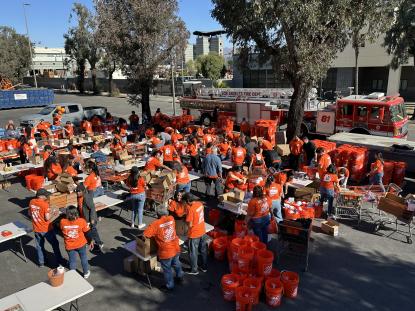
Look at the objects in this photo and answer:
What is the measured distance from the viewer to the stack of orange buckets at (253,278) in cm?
654

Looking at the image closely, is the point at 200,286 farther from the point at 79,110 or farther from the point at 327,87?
the point at 327,87

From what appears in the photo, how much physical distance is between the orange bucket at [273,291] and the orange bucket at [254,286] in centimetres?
18

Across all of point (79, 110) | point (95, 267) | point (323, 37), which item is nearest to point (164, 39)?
point (79, 110)

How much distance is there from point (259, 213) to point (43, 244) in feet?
16.5

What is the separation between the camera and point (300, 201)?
395 inches

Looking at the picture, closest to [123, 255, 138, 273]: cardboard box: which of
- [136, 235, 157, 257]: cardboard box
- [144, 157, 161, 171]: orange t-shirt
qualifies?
[136, 235, 157, 257]: cardboard box

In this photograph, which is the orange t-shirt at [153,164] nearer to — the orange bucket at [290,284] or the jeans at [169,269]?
the jeans at [169,269]

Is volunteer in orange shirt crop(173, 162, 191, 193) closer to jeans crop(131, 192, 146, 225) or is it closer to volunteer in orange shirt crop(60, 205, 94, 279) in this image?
jeans crop(131, 192, 146, 225)

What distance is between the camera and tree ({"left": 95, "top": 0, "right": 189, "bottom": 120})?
19594mm

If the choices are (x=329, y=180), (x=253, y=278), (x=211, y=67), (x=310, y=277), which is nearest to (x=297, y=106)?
(x=329, y=180)

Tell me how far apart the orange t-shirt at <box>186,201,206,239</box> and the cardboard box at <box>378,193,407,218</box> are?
517 cm

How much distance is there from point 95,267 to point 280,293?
4.29 m

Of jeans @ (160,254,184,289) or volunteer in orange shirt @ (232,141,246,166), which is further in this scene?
volunteer in orange shirt @ (232,141,246,166)

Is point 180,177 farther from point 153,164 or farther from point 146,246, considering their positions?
point 146,246
